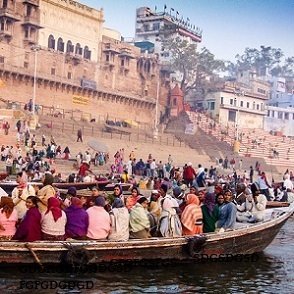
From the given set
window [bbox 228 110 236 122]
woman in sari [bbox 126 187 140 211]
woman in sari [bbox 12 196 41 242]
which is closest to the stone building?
window [bbox 228 110 236 122]

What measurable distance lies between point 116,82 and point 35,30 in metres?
10.7

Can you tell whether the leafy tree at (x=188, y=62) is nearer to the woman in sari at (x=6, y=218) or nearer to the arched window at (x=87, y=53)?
the arched window at (x=87, y=53)

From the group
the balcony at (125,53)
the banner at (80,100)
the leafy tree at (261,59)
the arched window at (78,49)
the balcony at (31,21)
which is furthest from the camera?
the leafy tree at (261,59)

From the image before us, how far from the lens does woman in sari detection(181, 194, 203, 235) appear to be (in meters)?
9.93

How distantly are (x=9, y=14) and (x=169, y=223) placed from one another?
3795 centimetres

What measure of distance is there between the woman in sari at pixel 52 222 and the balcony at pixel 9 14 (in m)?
37.9

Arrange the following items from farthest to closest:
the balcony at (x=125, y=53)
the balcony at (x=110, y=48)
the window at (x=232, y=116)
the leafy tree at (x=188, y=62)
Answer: the leafy tree at (x=188, y=62)
the window at (x=232, y=116)
the balcony at (x=125, y=53)
the balcony at (x=110, y=48)

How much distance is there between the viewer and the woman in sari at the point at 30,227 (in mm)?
8469

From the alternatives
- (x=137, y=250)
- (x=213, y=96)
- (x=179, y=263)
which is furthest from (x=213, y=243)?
(x=213, y=96)

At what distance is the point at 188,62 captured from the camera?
214ft

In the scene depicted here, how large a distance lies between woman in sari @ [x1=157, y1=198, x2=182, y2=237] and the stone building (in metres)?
31.7

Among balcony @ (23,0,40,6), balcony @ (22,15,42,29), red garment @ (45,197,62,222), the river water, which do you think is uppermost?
balcony @ (23,0,40,6)

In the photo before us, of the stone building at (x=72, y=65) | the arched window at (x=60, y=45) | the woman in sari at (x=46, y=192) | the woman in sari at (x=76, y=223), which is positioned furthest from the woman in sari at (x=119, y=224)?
the arched window at (x=60, y=45)

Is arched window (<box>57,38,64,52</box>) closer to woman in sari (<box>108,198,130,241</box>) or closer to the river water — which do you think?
the river water
